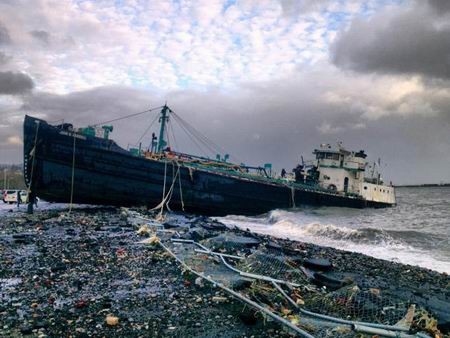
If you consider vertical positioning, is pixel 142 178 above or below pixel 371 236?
above

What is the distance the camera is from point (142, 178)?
2309cm

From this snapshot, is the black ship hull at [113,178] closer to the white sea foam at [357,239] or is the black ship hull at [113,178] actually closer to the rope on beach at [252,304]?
the white sea foam at [357,239]

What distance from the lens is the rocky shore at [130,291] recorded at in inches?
180

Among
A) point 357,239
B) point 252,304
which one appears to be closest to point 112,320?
point 252,304

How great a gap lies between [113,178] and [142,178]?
71.5 inches

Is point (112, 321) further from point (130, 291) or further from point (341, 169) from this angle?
point (341, 169)

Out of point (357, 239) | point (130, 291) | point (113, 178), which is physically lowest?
point (357, 239)

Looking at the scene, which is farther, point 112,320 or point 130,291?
point 130,291

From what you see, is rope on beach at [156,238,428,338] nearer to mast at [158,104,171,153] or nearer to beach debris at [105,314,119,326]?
beach debris at [105,314,119,326]

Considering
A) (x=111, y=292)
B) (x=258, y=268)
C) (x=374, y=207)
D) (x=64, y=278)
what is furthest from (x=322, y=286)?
(x=374, y=207)

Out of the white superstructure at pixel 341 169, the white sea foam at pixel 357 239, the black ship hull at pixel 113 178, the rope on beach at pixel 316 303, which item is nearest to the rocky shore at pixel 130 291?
the rope on beach at pixel 316 303

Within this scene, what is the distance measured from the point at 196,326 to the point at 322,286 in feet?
10.5

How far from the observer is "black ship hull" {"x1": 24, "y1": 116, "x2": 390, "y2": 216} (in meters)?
20.9

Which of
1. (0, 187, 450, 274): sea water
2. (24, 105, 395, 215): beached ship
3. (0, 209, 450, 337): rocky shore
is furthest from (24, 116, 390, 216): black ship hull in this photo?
(0, 209, 450, 337): rocky shore
